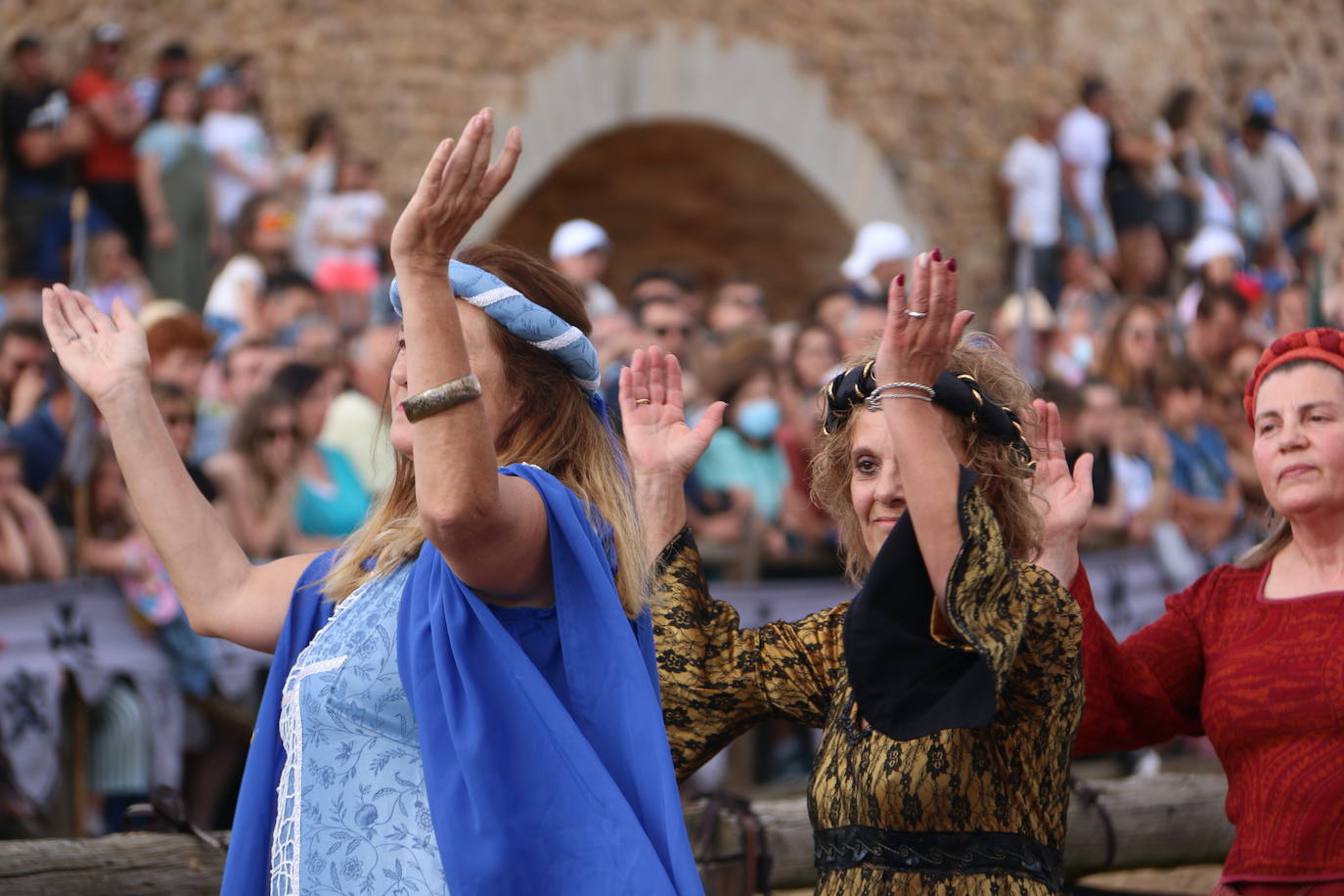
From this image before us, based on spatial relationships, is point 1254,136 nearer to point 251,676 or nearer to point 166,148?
point 166,148

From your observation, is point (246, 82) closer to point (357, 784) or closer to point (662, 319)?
point (662, 319)

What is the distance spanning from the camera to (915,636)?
237 centimetres

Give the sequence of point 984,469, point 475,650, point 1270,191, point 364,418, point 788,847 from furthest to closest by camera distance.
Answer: point 1270,191
point 364,418
point 788,847
point 984,469
point 475,650

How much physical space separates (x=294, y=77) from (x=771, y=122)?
12.7 ft

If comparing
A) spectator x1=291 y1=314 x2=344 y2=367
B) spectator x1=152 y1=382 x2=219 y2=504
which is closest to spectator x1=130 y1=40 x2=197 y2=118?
spectator x1=291 y1=314 x2=344 y2=367

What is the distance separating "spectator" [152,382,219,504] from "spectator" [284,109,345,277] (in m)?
3.37

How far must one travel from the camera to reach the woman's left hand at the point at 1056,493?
3004 millimetres

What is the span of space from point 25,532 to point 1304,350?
12.5 feet

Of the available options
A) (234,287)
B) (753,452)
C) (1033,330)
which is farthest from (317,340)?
(1033,330)

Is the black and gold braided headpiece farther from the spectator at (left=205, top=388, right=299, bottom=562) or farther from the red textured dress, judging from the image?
the spectator at (left=205, top=388, right=299, bottom=562)

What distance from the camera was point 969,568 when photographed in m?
2.29

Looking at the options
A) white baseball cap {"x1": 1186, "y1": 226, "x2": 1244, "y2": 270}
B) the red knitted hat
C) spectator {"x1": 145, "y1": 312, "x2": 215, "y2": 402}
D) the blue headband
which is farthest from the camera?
white baseball cap {"x1": 1186, "y1": 226, "x2": 1244, "y2": 270}

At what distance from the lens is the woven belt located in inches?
98.0

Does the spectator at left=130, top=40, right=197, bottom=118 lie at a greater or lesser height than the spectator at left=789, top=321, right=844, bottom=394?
greater
